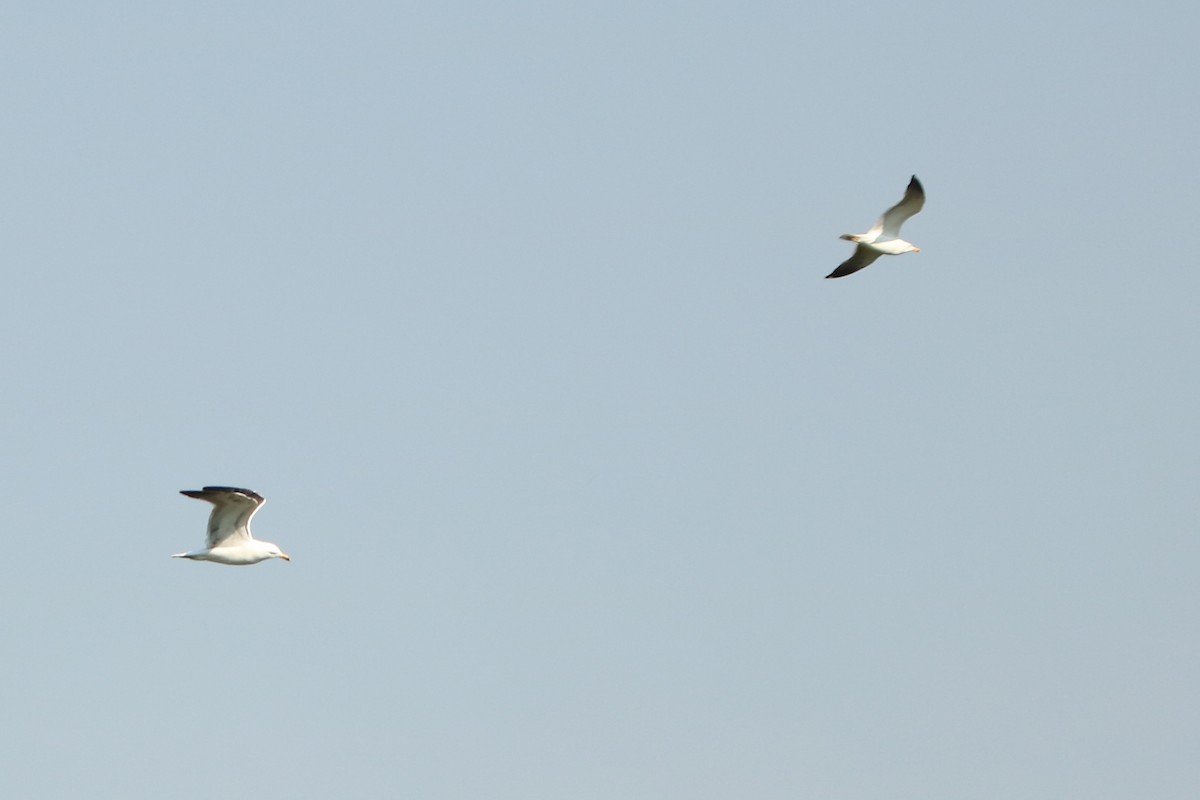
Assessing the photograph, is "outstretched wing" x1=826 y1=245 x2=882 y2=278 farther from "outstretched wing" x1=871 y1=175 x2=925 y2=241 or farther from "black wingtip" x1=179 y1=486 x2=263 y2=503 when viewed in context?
"black wingtip" x1=179 y1=486 x2=263 y2=503

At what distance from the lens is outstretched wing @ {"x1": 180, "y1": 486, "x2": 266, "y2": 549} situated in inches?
1982

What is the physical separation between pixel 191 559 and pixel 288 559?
8.76ft

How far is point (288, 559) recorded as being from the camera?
53.6 metres

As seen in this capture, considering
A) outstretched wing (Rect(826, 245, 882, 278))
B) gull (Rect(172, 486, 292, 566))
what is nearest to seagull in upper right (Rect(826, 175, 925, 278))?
outstretched wing (Rect(826, 245, 882, 278))

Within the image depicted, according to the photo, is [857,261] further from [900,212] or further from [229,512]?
[229,512]

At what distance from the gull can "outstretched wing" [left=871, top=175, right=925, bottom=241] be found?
1969 centimetres

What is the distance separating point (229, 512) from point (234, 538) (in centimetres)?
104

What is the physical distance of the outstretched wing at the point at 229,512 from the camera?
1982 inches

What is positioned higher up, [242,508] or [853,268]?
[853,268]

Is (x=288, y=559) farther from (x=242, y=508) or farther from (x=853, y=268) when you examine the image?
(x=853, y=268)

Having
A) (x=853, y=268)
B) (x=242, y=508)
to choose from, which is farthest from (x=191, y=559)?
(x=853, y=268)

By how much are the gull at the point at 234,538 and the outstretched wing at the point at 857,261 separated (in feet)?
61.0

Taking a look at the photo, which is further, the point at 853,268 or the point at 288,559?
the point at 853,268

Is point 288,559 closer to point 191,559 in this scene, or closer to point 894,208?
point 191,559
